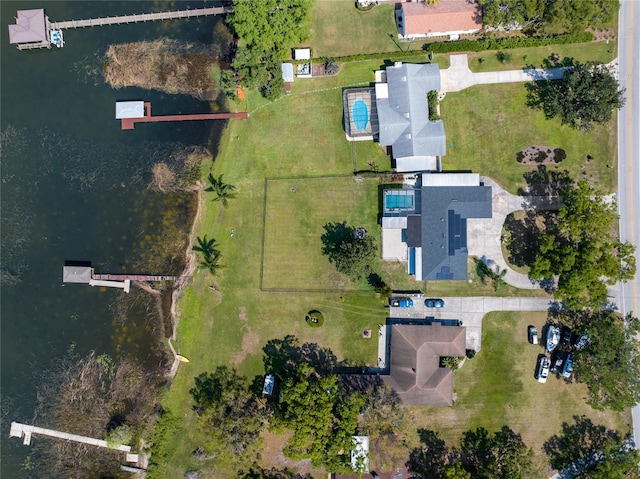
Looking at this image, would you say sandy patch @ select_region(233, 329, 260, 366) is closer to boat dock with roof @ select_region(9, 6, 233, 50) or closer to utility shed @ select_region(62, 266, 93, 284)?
utility shed @ select_region(62, 266, 93, 284)

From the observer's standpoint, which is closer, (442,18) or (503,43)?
(442,18)

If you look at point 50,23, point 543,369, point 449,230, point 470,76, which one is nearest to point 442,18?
point 470,76

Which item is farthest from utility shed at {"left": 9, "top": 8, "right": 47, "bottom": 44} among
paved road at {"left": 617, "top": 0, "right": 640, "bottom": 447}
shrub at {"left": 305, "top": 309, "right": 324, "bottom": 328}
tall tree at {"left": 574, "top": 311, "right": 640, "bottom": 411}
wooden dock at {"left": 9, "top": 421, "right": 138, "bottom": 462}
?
tall tree at {"left": 574, "top": 311, "right": 640, "bottom": 411}

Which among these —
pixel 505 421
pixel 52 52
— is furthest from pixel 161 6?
pixel 505 421

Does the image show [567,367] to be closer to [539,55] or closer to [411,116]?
[411,116]

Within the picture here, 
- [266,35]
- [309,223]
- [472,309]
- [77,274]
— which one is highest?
[266,35]

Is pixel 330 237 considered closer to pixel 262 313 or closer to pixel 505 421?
pixel 262 313
